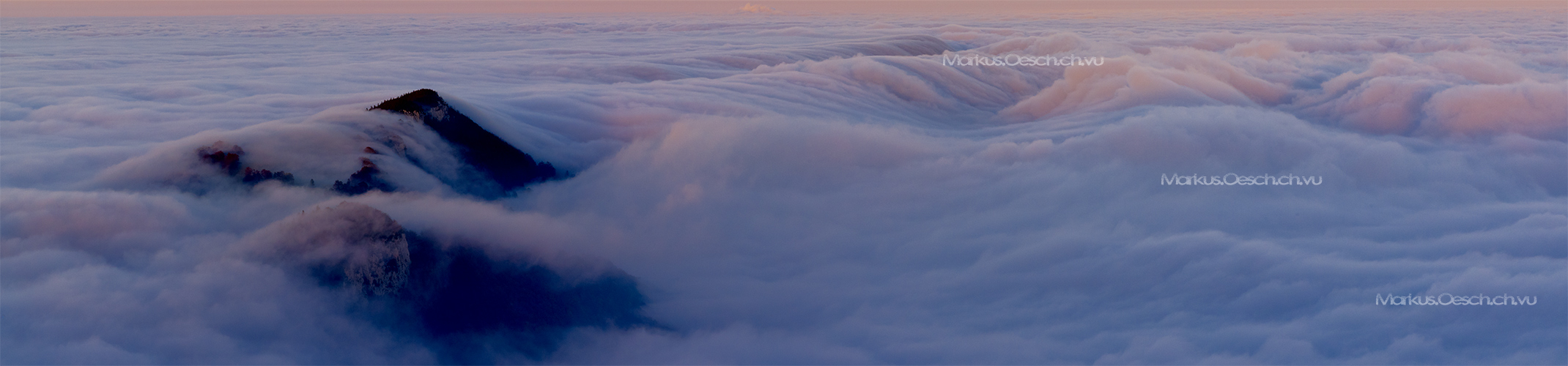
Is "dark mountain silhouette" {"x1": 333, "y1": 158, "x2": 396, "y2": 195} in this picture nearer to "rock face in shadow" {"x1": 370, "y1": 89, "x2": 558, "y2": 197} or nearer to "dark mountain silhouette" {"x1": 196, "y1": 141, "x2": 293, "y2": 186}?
"dark mountain silhouette" {"x1": 196, "y1": 141, "x2": 293, "y2": 186}

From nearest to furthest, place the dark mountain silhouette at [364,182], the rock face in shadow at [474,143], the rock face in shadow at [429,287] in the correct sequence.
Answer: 1. the rock face in shadow at [429,287]
2. the dark mountain silhouette at [364,182]
3. the rock face in shadow at [474,143]

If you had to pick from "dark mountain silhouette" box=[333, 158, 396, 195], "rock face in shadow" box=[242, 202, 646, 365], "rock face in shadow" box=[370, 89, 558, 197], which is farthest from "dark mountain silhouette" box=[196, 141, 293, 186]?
"rock face in shadow" box=[370, 89, 558, 197]

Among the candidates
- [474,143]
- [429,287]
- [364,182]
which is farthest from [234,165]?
[429,287]

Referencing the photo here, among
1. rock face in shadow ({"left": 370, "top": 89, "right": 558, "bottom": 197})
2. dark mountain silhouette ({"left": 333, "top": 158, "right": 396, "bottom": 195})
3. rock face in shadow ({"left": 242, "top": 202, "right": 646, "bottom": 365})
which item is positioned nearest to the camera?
rock face in shadow ({"left": 242, "top": 202, "right": 646, "bottom": 365})

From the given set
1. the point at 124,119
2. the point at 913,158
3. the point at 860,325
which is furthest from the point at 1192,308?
the point at 124,119

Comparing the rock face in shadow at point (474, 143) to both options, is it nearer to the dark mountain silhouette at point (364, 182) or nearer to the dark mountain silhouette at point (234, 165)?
the dark mountain silhouette at point (364, 182)

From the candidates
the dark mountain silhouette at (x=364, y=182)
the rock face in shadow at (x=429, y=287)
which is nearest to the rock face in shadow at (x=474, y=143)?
the dark mountain silhouette at (x=364, y=182)
